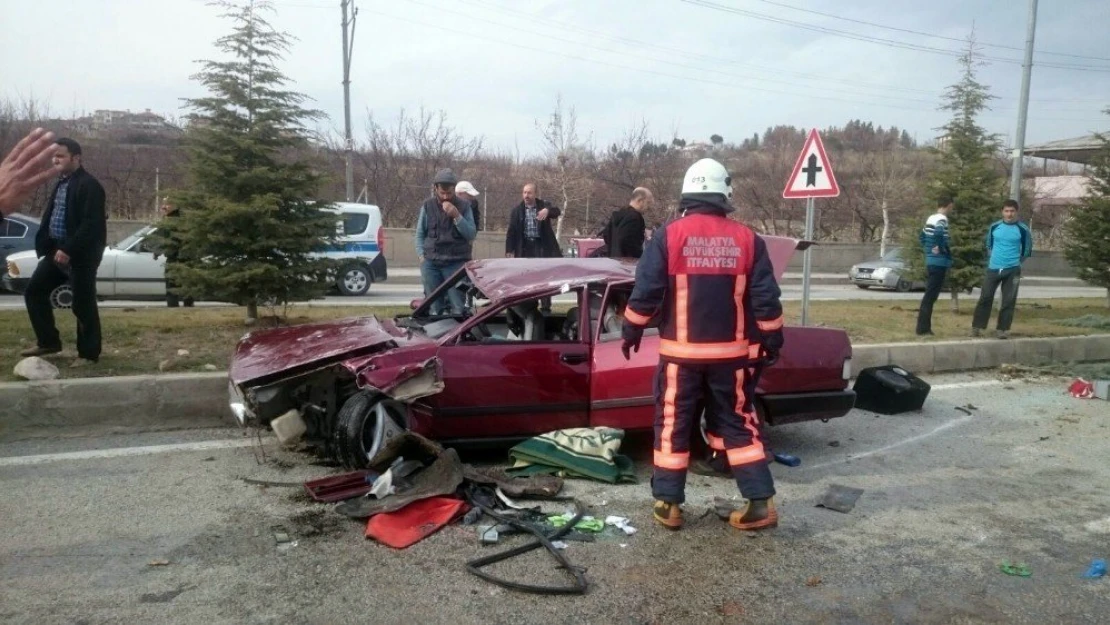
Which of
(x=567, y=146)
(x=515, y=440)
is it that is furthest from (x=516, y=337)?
(x=567, y=146)

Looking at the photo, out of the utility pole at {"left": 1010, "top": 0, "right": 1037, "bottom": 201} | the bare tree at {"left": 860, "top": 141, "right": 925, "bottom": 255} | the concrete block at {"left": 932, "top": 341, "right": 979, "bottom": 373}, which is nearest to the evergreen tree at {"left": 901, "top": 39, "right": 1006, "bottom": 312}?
the utility pole at {"left": 1010, "top": 0, "right": 1037, "bottom": 201}

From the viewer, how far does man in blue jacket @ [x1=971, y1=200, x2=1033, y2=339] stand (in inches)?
404

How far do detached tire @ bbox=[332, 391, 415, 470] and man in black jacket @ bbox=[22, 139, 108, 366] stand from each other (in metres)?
2.79

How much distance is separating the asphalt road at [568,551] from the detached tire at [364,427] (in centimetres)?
29

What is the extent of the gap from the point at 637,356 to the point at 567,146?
27306mm

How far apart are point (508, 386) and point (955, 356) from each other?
6.15 metres

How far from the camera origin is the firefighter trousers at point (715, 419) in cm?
413

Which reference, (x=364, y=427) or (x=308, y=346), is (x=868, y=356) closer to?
(x=364, y=427)

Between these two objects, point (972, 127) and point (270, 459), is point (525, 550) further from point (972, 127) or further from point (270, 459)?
point (972, 127)

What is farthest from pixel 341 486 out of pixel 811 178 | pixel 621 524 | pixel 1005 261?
pixel 1005 261

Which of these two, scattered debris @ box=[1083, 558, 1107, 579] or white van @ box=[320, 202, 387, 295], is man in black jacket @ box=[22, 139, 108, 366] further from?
white van @ box=[320, 202, 387, 295]

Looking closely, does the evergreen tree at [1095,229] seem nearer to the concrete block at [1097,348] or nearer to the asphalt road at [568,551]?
the concrete block at [1097,348]

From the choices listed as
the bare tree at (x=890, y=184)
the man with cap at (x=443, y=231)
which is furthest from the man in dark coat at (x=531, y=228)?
the bare tree at (x=890, y=184)

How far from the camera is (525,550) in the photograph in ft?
12.5
